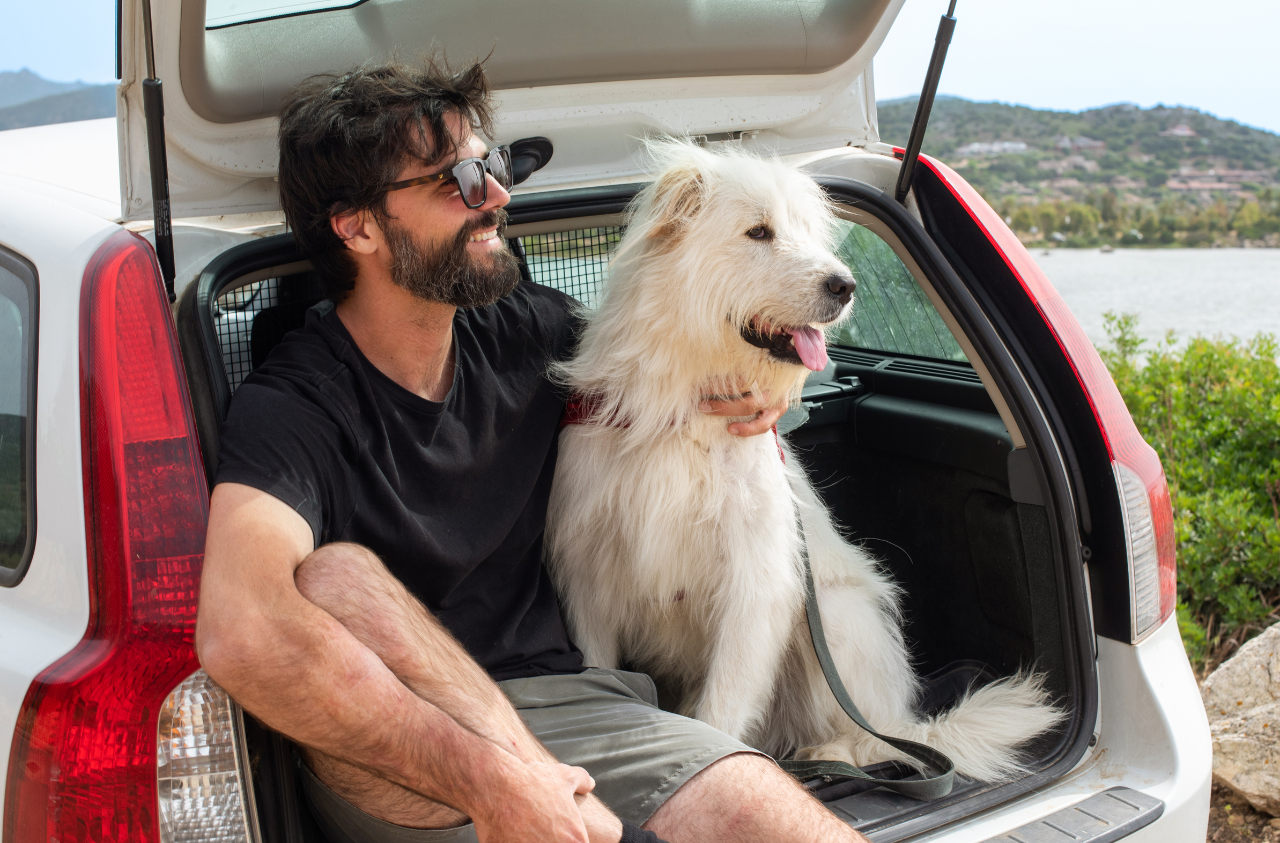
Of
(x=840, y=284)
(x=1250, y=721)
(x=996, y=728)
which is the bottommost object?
(x=1250, y=721)

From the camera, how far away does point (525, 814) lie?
142cm

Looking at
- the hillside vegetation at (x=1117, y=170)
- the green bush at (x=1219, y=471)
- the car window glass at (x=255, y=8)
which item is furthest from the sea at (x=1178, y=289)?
the car window glass at (x=255, y=8)

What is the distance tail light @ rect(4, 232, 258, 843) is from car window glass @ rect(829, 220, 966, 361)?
1.95 meters

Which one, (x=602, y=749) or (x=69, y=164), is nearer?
(x=602, y=749)

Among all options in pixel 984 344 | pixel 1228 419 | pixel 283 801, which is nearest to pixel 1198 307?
pixel 1228 419

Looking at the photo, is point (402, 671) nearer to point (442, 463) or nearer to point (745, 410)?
point (442, 463)

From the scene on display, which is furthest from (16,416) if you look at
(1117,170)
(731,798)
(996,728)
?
(1117,170)

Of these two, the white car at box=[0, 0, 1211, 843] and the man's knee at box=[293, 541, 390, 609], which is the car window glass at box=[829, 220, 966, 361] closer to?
the white car at box=[0, 0, 1211, 843]

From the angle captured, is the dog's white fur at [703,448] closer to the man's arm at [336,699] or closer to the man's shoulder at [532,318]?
the man's shoulder at [532,318]

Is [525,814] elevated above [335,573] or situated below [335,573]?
below

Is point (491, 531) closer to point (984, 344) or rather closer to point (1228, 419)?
point (984, 344)

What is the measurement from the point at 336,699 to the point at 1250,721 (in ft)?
10.0

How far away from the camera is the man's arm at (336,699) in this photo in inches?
53.3

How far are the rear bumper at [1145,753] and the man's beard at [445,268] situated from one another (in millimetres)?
1492
